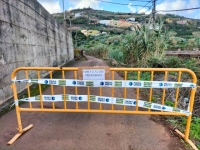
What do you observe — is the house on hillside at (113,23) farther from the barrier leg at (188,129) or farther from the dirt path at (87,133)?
the barrier leg at (188,129)

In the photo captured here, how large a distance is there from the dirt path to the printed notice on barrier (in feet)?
3.65

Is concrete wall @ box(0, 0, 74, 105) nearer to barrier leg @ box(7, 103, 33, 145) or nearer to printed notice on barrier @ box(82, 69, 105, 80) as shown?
barrier leg @ box(7, 103, 33, 145)

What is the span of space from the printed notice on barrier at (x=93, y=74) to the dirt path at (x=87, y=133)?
3.65 ft

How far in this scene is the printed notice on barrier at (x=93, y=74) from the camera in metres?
2.93

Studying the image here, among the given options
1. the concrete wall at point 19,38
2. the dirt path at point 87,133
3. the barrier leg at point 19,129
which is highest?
the concrete wall at point 19,38

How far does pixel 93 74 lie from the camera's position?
2.96 metres

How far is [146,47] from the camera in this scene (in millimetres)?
9188

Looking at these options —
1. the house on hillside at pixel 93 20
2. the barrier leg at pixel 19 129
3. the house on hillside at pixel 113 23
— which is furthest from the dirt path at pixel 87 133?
the house on hillside at pixel 93 20

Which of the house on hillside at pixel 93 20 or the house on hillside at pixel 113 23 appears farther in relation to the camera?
the house on hillside at pixel 93 20

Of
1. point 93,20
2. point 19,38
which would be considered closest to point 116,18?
point 93,20

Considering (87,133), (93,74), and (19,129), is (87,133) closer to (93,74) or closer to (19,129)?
(93,74)

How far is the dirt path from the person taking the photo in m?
2.80

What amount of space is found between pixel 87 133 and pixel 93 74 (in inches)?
46.8

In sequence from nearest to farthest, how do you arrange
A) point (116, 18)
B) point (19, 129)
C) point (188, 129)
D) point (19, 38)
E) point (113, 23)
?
point (188, 129), point (19, 129), point (19, 38), point (113, 23), point (116, 18)
